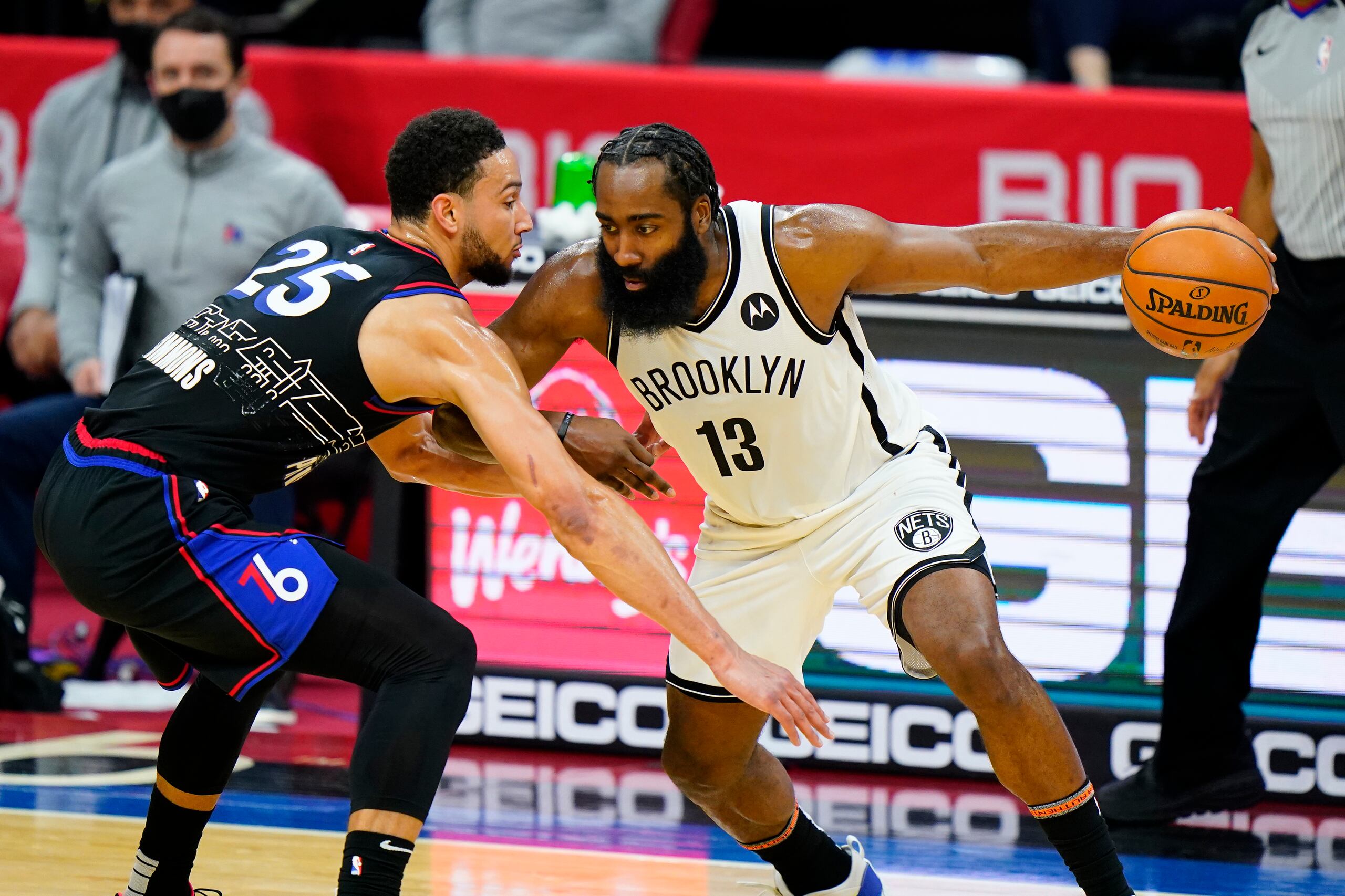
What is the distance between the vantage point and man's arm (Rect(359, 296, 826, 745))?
351 cm

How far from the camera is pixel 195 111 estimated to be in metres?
6.70

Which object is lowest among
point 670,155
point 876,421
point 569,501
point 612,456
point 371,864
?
point 371,864

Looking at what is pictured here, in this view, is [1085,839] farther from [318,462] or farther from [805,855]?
[318,462]

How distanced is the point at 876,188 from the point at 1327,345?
2.88 metres

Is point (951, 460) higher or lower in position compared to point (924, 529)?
higher

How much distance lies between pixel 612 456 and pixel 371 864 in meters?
1.11

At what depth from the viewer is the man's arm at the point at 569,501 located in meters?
3.51

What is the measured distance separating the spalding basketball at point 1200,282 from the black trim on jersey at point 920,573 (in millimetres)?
717

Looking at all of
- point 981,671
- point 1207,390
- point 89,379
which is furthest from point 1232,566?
point 89,379

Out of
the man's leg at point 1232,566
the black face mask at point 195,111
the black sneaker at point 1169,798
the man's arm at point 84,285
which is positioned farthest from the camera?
the man's arm at point 84,285

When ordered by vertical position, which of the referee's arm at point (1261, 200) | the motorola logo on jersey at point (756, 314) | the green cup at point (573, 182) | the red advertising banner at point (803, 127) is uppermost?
the red advertising banner at point (803, 127)

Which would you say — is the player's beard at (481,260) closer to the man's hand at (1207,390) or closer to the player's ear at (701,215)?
the player's ear at (701,215)

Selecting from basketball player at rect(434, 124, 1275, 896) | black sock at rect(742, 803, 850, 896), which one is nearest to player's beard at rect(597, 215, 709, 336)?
basketball player at rect(434, 124, 1275, 896)


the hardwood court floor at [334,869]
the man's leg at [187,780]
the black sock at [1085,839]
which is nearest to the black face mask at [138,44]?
the hardwood court floor at [334,869]
